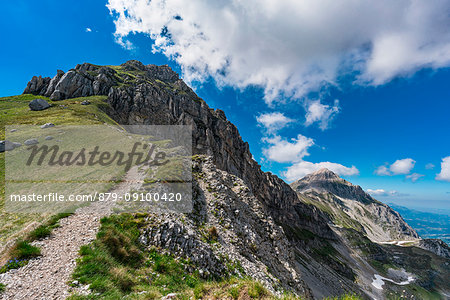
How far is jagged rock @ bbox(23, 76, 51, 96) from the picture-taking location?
10306cm

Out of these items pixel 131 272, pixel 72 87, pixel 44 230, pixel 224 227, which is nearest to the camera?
pixel 131 272

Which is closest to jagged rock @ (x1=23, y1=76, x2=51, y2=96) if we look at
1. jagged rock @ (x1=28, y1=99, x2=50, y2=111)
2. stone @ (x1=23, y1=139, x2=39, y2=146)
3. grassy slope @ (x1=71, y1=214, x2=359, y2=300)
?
jagged rock @ (x1=28, y1=99, x2=50, y2=111)

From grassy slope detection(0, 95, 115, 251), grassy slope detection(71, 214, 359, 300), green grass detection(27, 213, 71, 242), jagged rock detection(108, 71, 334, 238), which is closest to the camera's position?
grassy slope detection(71, 214, 359, 300)

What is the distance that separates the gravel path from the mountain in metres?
0.88

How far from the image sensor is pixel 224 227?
74.2ft

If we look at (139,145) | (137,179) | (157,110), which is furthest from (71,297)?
(157,110)

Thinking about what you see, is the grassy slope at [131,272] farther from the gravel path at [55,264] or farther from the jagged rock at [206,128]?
the jagged rock at [206,128]

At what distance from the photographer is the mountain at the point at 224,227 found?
1525 centimetres

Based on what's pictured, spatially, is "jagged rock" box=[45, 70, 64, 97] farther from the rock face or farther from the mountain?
the rock face

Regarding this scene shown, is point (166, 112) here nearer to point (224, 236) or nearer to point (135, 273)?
point (224, 236)

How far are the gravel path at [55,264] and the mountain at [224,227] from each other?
2.89 feet

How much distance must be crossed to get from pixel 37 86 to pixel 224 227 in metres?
147

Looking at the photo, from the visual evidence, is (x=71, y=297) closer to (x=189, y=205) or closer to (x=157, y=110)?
(x=189, y=205)

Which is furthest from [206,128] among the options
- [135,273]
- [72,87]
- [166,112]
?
[135,273]
